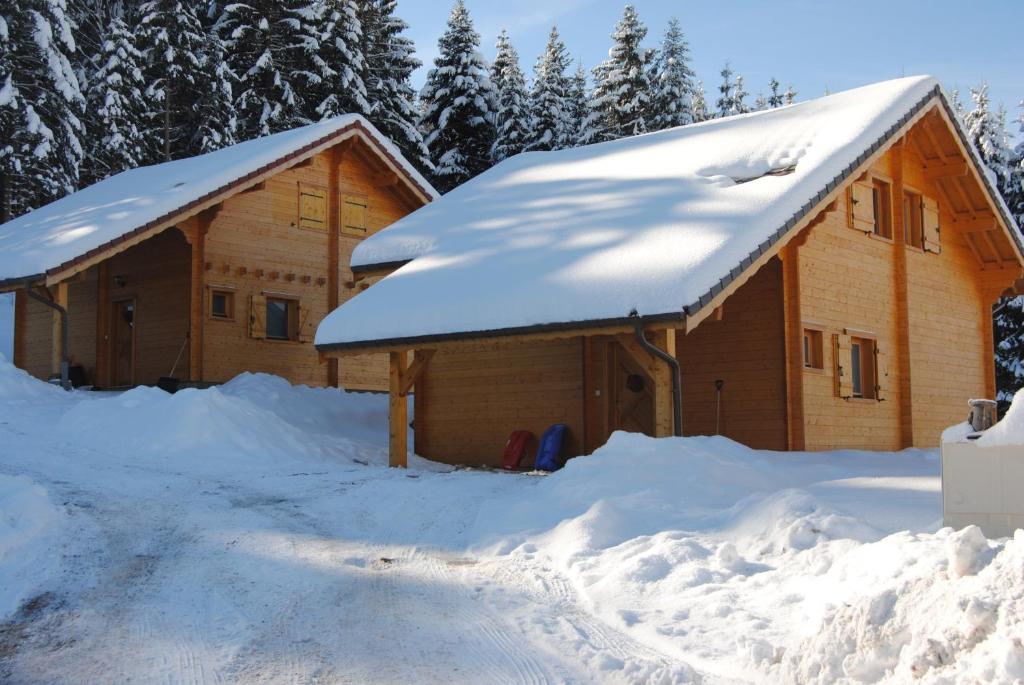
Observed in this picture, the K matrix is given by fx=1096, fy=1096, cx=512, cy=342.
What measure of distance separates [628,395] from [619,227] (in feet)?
→ 9.41

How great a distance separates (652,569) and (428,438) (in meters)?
11.4

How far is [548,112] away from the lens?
147 feet

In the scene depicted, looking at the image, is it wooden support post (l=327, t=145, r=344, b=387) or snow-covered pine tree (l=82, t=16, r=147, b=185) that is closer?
wooden support post (l=327, t=145, r=344, b=387)

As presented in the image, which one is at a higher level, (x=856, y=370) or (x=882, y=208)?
(x=882, y=208)

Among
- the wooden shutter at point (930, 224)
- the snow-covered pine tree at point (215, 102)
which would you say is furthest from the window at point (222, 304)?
the snow-covered pine tree at point (215, 102)

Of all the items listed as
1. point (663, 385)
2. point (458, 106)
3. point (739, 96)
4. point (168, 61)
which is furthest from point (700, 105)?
point (663, 385)

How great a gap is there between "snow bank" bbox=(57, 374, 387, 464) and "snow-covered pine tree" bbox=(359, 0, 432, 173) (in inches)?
902

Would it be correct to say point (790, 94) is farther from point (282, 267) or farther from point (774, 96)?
point (282, 267)

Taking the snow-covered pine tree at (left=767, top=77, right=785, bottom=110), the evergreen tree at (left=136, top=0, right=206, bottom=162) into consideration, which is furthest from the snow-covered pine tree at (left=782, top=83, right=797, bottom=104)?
the evergreen tree at (left=136, top=0, right=206, bottom=162)

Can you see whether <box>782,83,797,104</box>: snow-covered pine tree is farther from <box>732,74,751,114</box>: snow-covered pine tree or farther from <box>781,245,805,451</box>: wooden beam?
<box>781,245,805,451</box>: wooden beam

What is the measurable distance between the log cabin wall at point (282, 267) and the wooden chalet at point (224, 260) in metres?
0.03

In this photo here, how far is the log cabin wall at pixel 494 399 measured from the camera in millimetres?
17156

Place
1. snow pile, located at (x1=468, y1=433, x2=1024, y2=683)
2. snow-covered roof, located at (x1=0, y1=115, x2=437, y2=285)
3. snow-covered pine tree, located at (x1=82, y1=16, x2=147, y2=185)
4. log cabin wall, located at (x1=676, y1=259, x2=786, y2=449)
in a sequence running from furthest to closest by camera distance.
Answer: snow-covered pine tree, located at (x1=82, y1=16, x2=147, y2=185) → snow-covered roof, located at (x1=0, y1=115, x2=437, y2=285) → log cabin wall, located at (x1=676, y1=259, x2=786, y2=449) → snow pile, located at (x1=468, y1=433, x2=1024, y2=683)

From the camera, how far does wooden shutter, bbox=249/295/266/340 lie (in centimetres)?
2303
